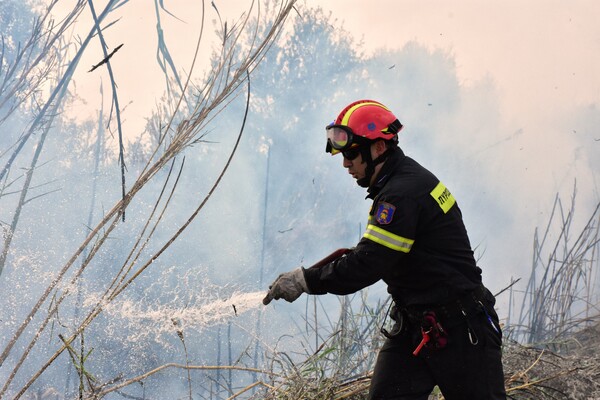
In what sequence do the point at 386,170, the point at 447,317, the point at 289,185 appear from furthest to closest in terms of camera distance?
1. the point at 289,185
2. the point at 386,170
3. the point at 447,317

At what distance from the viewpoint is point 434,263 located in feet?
9.10

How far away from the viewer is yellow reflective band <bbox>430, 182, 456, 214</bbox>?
2.79 metres

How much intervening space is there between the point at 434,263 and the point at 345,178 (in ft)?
30.7

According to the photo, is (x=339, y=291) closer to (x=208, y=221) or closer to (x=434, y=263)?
(x=434, y=263)

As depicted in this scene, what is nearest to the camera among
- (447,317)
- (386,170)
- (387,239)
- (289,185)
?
(387,239)

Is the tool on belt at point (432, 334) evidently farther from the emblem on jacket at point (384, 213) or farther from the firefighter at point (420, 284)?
the emblem on jacket at point (384, 213)

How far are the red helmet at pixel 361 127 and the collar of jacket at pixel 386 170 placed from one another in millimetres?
80

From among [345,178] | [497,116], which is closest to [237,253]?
[345,178]

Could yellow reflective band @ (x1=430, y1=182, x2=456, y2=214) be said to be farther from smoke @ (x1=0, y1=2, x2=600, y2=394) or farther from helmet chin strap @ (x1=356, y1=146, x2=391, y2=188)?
smoke @ (x1=0, y1=2, x2=600, y2=394)

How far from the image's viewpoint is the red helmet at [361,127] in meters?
2.95

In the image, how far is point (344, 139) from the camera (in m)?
2.96

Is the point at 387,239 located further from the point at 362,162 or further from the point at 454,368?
the point at 454,368

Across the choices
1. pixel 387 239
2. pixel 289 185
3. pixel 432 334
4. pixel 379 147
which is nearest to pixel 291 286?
pixel 387 239

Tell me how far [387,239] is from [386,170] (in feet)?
1.29
